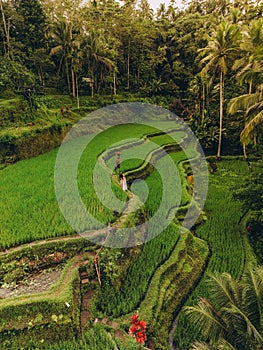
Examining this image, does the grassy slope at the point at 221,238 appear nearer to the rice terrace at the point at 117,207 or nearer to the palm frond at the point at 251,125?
the rice terrace at the point at 117,207

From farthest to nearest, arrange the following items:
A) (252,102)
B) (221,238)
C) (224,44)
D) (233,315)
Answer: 1. (224,44)
2. (252,102)
3. (221,238)
4. (233,315)

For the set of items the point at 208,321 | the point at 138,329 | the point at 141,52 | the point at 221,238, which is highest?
the point at 141,52

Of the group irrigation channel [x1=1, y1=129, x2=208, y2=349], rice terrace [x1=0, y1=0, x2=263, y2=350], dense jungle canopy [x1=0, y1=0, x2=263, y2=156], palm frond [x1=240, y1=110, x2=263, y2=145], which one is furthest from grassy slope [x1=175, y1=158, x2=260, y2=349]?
dense jungle canopy [x1=0, y1=0, x2=263, y2=156]

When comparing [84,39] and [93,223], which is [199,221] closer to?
[93,223]

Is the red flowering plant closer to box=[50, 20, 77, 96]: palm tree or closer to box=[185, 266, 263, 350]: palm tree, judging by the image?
box=[185, 266, 263, 350]: palm tree

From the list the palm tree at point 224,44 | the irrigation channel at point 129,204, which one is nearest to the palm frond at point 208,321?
the irrigation channel at point 129,204

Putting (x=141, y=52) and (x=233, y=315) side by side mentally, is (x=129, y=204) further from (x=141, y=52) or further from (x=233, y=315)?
(x=141, y=52)

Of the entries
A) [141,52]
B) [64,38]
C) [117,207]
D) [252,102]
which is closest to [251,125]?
[252,102]
